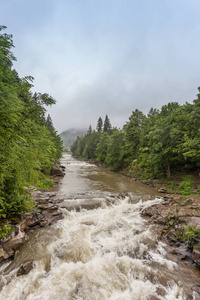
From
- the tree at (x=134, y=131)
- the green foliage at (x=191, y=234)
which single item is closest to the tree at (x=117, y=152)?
the tree at (x=134, y=131)

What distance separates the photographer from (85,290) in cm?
438

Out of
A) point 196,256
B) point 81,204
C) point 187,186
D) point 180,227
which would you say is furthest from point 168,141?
point 196,256

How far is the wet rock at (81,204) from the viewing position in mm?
10352

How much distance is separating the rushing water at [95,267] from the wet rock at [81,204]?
178 cm

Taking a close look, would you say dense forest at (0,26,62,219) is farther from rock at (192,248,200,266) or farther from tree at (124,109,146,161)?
tree at (124,109,146,161)

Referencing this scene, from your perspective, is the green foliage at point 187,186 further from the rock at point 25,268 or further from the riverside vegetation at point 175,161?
the rock at point 25,268

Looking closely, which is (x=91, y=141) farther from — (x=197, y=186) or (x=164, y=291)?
(x=164, y=291)

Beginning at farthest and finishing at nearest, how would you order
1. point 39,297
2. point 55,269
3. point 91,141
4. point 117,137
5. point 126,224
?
point 91,141 → point 117,137 → point 126,224 → point 55,269 → point 39,297

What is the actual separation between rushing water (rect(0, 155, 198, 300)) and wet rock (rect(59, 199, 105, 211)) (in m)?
1.78

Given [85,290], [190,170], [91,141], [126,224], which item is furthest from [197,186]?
[91,141]

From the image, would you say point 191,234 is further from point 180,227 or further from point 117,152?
point 117,152

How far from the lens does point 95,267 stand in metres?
5.25

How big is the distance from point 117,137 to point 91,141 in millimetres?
29418

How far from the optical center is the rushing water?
431 cm
